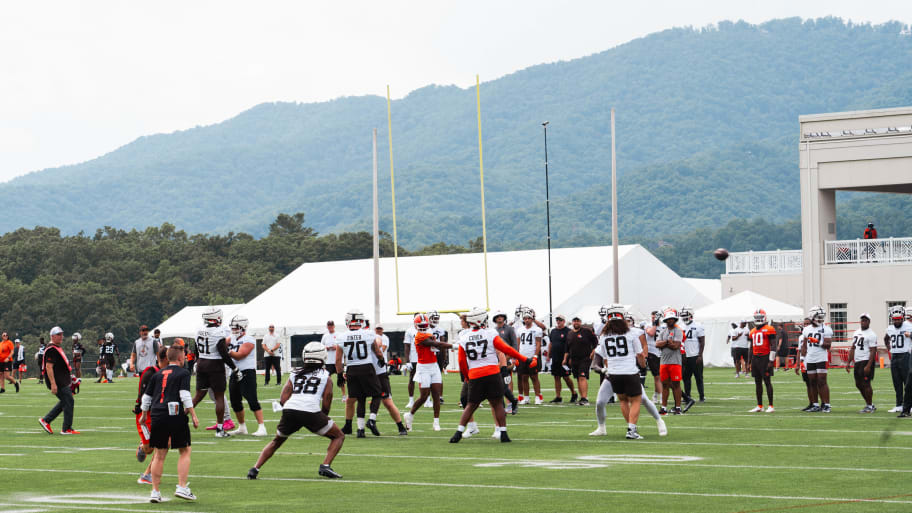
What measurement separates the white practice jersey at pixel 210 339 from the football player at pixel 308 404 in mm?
5428

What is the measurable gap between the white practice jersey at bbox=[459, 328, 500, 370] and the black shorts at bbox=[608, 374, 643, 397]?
164cm

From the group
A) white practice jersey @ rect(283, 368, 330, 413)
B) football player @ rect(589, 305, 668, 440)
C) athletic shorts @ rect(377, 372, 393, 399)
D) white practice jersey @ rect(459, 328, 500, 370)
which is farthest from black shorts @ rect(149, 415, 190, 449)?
football player @ rect(589, 305, 668, 440)

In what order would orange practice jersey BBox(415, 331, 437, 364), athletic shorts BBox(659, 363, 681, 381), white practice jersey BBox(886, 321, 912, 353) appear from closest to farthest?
orange practice jersey BBox(415, 331, 437, 364)
white practice jersey BBox(886, 321, 912, 353)
athletic shorts BBox(659, 363, 681, 381)

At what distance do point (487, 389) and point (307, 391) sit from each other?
4.71 meters

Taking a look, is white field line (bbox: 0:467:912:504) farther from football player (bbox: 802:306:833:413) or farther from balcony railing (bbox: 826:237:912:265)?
balcony railing (bbox: 826:237:912:265)

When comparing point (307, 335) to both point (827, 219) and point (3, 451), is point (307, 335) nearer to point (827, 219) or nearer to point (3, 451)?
point (827, 219)

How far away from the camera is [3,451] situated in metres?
19.1

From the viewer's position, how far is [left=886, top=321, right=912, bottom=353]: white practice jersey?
22359 mm

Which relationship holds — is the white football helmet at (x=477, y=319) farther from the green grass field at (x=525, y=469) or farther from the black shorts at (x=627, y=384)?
the black shorts at (x=627, y=384)

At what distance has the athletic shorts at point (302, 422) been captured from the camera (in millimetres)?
14164

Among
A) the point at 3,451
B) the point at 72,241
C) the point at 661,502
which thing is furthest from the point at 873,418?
the point at 72,241

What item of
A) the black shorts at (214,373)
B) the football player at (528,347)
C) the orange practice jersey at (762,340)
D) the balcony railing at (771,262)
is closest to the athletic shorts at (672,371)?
the orange practice jersey at (762,340)

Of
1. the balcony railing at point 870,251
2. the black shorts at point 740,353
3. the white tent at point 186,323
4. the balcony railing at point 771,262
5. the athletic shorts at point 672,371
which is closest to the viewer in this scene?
the athletic shorts at point 672,371

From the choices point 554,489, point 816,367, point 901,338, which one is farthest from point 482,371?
point 901,338
